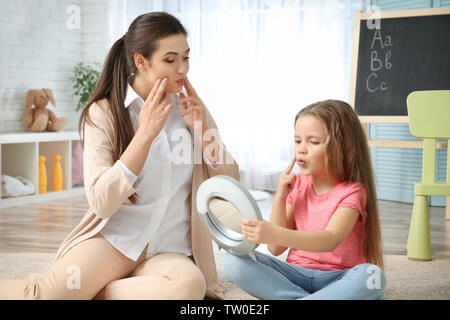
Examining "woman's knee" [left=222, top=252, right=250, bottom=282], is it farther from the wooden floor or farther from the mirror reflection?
the wooden floor

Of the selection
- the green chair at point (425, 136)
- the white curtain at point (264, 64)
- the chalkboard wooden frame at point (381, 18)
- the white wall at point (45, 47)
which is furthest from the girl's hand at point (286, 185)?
the white wall at point (45, 47)

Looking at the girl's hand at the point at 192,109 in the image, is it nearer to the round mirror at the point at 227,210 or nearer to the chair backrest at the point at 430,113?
the round mirror at the point at 227,210

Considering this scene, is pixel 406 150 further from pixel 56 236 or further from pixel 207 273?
pixel 207 273

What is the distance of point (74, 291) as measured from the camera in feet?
4.93

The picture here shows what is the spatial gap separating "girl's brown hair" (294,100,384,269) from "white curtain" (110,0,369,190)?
3.20m

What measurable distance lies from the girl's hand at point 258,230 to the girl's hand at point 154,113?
37 centimetres

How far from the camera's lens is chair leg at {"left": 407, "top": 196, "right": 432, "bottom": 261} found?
250cm

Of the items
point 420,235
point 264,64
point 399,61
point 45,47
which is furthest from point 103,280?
point 45,47

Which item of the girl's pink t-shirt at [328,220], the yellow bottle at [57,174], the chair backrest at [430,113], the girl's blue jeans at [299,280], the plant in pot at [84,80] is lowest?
the yellow bottle at [57,174]

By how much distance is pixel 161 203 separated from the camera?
1657 millimetres

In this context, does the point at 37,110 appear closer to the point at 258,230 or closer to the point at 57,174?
the point at 57,174

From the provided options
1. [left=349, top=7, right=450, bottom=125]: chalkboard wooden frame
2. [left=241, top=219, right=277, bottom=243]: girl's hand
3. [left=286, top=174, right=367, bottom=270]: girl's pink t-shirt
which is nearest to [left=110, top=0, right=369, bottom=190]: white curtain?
[left=349, top=7, right=450, bottom=125]: chalkboard wooden frame

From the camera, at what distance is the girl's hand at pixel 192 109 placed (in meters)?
1.67

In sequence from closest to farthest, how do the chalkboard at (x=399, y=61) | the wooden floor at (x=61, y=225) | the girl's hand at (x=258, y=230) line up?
the girl's hand at (x=258, y=230), the wooden floor at (x=61, y=225), the chalkboard at (x=399, y=61)
